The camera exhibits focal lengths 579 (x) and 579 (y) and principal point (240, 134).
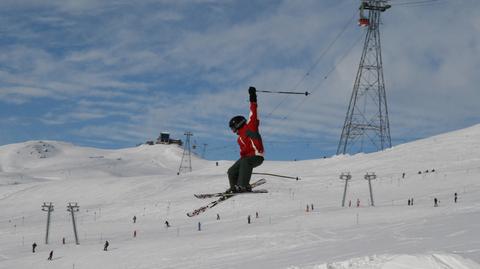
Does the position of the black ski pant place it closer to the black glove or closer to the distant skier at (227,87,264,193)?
the distant skier at (227,87,264,193)

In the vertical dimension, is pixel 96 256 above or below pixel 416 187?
Result: below

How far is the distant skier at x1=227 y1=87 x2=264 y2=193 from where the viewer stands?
630 inches

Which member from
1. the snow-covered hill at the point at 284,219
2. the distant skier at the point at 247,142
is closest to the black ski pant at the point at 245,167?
the distant skier at the point at 247,142

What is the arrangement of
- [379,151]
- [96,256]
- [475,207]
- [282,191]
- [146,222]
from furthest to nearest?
[379,151] < [282,191] < [146,222] < [475,207] < [96,256]

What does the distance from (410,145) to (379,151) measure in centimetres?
409

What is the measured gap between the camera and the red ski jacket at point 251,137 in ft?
52.4

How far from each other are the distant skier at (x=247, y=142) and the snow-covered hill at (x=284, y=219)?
2.40 meters

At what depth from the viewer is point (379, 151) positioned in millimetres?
71250

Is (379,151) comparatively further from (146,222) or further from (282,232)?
(282,232)

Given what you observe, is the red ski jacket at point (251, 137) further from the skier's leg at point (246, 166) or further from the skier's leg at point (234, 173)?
the skier's leg at point (234, 173)

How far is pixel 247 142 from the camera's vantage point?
53.0 feet

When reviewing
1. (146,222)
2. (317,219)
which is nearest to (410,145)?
(146,222)

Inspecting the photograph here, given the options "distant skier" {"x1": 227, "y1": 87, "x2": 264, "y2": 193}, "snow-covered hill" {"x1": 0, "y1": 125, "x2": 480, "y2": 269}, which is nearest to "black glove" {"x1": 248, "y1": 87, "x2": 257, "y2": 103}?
"distant skier" {"x1": 227, "y1": 87, "x2": 264, "y2": 193}

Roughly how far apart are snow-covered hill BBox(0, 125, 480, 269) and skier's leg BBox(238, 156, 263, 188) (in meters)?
2.32
